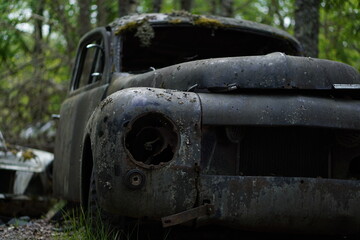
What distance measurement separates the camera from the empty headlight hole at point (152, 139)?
130 inches

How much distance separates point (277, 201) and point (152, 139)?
74 cm

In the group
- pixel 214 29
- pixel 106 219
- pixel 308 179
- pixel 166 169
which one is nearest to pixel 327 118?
pixel 308 179

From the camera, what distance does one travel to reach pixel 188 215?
317 cm

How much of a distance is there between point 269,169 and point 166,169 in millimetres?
678

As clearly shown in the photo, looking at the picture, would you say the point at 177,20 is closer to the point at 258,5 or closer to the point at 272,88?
the point at 272,88

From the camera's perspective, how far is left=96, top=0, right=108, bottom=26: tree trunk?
37.4 feet

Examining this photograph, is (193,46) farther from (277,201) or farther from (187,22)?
(277,201)

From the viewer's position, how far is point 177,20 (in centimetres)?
510

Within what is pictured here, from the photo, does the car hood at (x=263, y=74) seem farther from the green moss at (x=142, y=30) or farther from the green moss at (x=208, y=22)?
the green moss at (x=208, y=22)

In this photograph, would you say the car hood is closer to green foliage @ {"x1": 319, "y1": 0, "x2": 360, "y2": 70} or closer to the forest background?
green foliage @ {"x1": 319, "y1": 0, "x2": 360, "y2": 70}

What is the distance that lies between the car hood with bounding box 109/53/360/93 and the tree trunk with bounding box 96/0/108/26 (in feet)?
25.9

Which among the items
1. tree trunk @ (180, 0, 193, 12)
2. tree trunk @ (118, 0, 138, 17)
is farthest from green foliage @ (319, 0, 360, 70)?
tree trunk @ (118, 0, 138, 17)

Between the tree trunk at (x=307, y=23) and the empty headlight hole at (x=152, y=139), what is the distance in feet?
13.8

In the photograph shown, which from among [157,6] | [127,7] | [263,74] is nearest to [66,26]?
[157,6]
